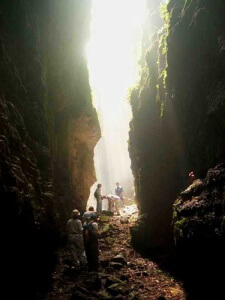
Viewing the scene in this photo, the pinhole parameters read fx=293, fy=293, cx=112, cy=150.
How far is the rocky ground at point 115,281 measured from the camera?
1057 cm

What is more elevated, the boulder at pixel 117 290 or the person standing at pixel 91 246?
the person standing at pixel 91 246

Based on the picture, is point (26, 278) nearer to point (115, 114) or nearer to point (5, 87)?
point (5, 87)

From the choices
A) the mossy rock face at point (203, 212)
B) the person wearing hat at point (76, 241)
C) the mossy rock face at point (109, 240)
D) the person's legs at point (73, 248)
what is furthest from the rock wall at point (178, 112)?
the person's legs at point (73, 248)

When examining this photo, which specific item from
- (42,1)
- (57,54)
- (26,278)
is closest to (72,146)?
(57,54)

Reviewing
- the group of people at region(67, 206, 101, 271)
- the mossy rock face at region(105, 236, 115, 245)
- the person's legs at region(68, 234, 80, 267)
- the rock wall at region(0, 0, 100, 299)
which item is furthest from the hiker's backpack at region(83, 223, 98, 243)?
the mossy rock face at region(105, 236, 115, 245)

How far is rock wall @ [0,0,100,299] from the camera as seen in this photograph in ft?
31.0

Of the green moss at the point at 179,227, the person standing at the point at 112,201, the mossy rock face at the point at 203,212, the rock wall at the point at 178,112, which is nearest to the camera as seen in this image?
the mossy rock face at the point at 203,212

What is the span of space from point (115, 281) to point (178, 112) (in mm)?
9456

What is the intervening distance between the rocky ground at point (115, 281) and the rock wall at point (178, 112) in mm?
2919

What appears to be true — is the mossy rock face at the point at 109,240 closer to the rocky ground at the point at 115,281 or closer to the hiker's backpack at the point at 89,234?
the rocky ground at the point at 115,281

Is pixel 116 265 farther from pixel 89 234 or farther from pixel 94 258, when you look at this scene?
pixel 89 234

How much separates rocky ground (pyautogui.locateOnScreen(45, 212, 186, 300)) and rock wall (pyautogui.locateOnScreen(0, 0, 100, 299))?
877 mm

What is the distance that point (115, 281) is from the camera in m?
11.3

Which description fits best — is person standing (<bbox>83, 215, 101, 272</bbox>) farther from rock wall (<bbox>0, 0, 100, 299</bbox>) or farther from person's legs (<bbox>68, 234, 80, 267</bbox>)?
rock wall (<bbox>0, 0, 100, 299</bbox>)
